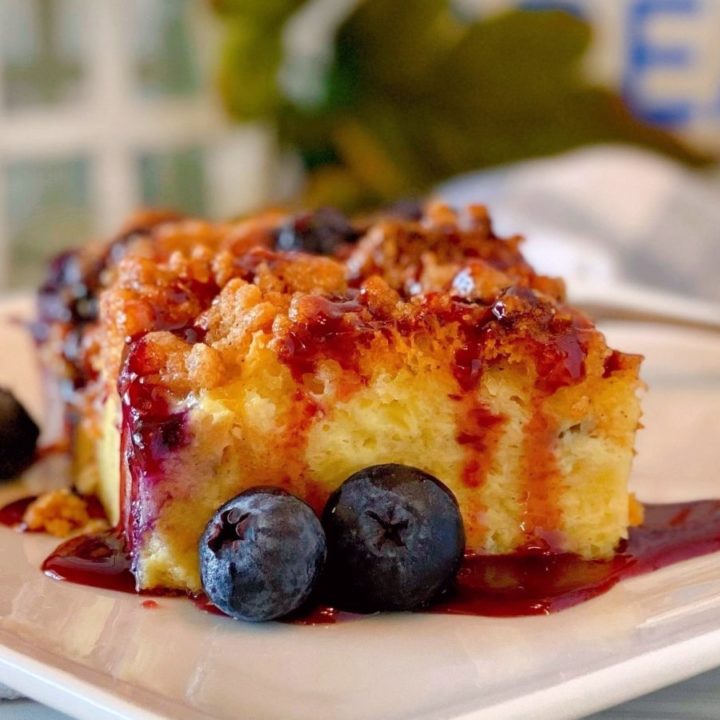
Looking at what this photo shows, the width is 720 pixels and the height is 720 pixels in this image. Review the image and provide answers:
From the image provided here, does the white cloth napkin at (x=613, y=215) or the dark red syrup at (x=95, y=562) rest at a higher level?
the white cloth napkin at (x=613, y=215)

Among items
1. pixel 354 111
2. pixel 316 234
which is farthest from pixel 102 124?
pixel 316 234

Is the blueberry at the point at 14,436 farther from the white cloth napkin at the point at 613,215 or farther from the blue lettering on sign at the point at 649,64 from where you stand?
the blue lettering on sign at the point at 649,64

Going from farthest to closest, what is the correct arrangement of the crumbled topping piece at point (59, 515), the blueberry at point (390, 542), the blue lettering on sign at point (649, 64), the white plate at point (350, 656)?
the blue lettering on sign at point (649, 64)
the crumbled topping piece at point (59, 515)
the blueberry at point (390, 542)
the white plate at point (350, 656)

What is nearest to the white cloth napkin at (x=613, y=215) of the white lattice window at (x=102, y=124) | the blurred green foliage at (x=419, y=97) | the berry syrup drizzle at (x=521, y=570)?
the blurred green foliage at (x=419, y=97)

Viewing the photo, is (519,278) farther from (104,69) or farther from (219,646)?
(104,69)

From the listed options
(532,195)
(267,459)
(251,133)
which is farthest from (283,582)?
(251,133)

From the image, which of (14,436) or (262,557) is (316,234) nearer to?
(14,436)
